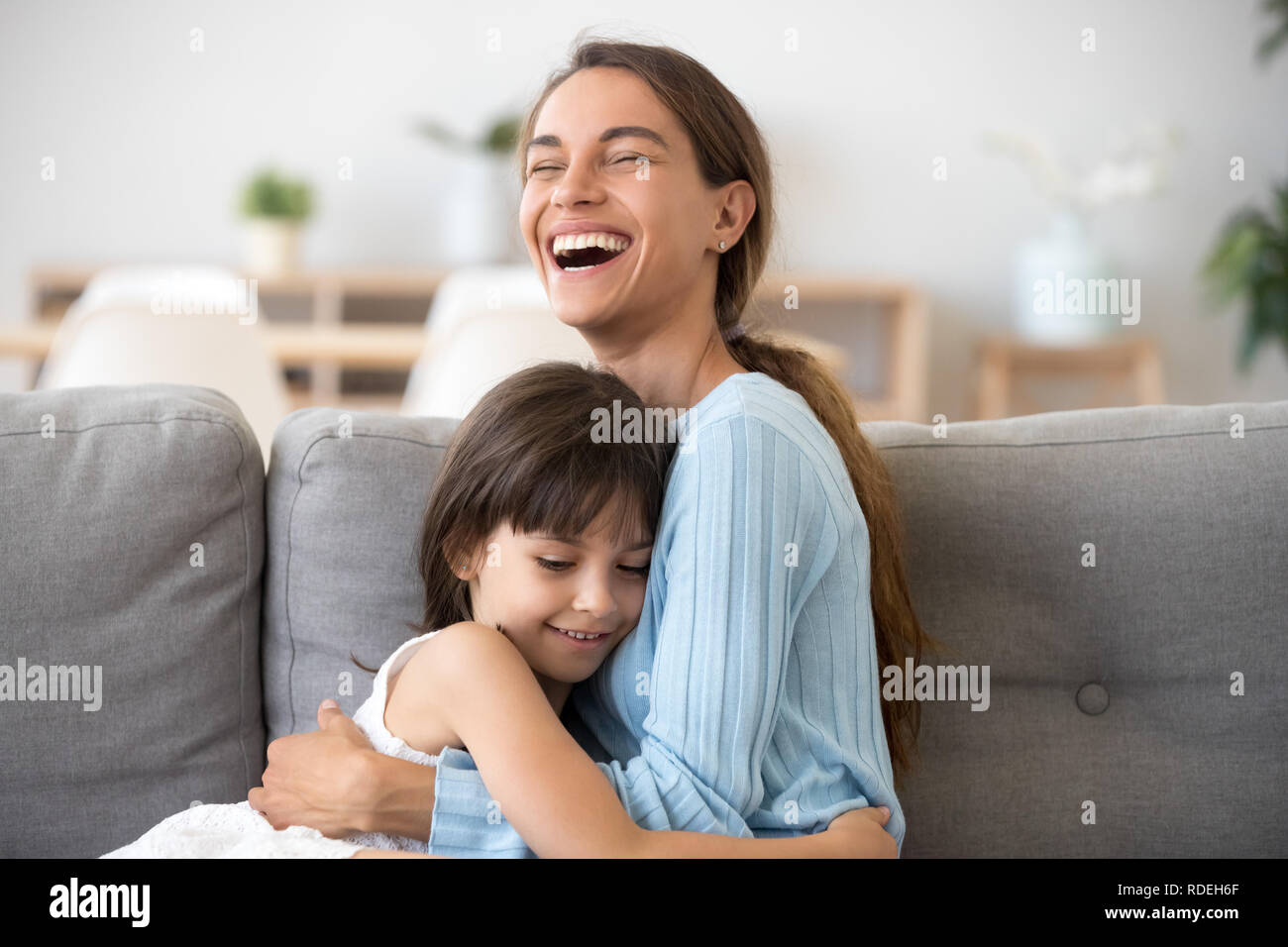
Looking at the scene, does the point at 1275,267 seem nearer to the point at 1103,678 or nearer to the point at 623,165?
the point at 1103,678

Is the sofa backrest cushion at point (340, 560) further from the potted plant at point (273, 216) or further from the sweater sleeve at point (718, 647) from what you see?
the potted plant at point (273, 216)

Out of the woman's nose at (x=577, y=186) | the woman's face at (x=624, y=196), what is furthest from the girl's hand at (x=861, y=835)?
the woman's nose at (x=577, y=186)

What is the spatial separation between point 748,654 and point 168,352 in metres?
1.56

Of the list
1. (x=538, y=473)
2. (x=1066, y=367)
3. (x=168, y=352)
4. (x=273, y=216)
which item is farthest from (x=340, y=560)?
(x=1066, y=367)

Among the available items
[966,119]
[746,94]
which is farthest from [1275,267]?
[746,94]

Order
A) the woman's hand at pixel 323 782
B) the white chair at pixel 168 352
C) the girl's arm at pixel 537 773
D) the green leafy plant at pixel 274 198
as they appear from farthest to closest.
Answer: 1. the green leafy plant at pixel 274 198
2. the white chair at pixel 168 352
3. the woman's hand at pixel 323 782
4. the girl's arm at pixel 537 773

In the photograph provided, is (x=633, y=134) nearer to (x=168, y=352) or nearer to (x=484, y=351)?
(x=484, y=351)

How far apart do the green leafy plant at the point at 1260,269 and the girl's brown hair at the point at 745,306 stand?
322cm

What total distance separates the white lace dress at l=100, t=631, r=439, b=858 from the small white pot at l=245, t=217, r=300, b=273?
11.8ft

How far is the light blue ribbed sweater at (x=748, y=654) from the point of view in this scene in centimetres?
93

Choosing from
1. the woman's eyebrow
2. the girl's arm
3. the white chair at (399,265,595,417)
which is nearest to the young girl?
the girl's arm

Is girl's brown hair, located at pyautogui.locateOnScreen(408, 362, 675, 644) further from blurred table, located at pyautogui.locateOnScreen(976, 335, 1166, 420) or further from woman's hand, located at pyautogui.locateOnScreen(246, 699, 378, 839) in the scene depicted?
blurred table, located at pyautogui.locateOnScreen(976, 335, 1166, 420)

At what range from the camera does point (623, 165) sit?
115 centimetres
